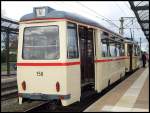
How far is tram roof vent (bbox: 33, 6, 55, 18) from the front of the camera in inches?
476

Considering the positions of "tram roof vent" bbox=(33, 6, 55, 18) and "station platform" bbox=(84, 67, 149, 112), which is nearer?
"station platform" bbox=(84, 67, 149, 112)

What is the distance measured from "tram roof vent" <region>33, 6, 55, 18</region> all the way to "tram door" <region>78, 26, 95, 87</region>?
6.13 feet

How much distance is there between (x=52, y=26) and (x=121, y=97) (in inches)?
161

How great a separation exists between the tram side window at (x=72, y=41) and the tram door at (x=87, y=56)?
1.12m

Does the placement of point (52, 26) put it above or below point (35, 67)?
above

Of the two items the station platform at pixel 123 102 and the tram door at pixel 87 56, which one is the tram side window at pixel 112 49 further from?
the tram door at pixel 87 56

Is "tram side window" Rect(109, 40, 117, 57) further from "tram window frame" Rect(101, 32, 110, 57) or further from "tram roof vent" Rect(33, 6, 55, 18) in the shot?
"tram roof vent" Rect(33, 6, 55, 18)

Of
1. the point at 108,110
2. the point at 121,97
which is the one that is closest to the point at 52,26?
→ the point at 108,110

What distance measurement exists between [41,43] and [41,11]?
90cm

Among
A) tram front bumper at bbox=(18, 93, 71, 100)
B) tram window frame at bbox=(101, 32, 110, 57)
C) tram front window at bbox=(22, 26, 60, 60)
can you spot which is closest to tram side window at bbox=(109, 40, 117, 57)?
tram window frame at bbox=(101, 32, 110, 57)

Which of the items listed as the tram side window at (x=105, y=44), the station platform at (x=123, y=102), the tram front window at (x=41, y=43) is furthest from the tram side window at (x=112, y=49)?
the tram front window at (x=41, y=43)

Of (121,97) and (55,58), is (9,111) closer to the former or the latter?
(55,58)

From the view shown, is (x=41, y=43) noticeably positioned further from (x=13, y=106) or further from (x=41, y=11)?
(x=13, y=106)

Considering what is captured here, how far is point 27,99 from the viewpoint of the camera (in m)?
12.2
